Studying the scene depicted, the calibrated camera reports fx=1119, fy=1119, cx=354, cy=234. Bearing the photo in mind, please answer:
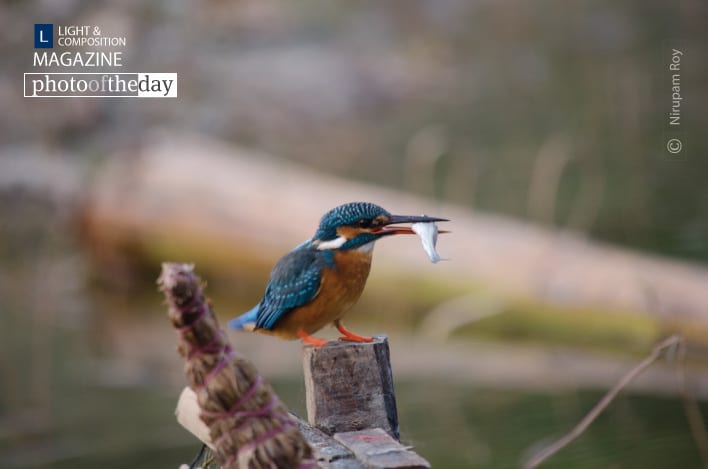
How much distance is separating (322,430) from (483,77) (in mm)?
8638

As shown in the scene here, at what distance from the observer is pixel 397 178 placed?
26.1 ft

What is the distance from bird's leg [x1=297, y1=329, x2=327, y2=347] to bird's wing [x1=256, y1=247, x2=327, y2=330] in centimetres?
5

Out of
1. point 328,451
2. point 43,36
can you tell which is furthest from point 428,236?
point 43,36

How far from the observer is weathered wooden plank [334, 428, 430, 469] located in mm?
1702

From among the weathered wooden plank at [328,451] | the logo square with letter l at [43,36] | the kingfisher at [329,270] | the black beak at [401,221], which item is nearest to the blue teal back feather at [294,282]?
the kingfisher at [329,270]

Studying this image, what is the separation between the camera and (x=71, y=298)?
22.6 ft

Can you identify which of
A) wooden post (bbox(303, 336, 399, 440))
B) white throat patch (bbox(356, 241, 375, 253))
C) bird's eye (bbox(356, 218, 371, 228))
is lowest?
wooden post (bbox(303, 336, 399, 440))

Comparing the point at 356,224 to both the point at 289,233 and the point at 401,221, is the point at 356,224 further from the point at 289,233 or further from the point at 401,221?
the point at 289,233

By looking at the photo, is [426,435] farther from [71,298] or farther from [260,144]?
[260,144]

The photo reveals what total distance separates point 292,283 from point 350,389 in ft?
0.96

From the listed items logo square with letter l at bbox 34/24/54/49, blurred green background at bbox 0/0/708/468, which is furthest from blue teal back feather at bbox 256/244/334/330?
logo square with letter l at bbox 34/24/54/49

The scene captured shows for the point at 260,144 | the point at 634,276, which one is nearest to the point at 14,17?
the point at 260,144

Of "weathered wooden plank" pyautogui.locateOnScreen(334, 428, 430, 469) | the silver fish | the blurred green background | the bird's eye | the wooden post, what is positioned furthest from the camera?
the blurred green background

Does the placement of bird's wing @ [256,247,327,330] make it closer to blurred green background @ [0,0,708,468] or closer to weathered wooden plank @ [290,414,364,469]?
weathered wooden plank @ [290,414,364,469]
